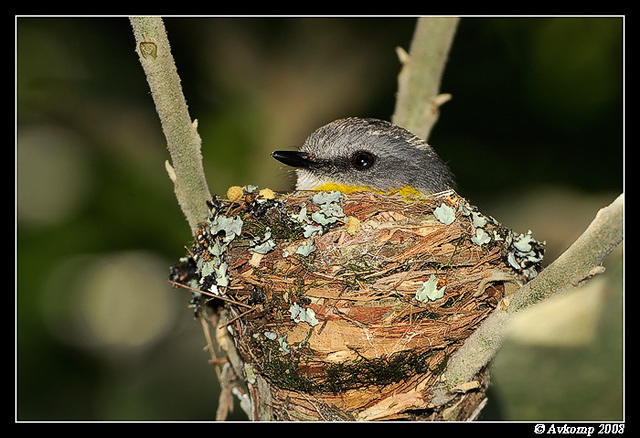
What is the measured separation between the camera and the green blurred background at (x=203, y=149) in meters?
4.75

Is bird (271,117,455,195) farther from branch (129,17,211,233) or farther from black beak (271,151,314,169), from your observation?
branch (129,17,211,233)

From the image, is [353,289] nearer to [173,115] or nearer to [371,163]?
[173,115]

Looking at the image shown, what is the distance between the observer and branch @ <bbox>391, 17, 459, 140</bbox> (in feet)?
15.9

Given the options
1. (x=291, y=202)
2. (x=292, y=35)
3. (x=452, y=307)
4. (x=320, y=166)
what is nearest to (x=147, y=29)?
(x=291, y=202)

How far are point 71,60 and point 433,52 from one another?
260 cm

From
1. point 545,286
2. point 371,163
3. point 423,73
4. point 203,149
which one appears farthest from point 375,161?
point 545,286

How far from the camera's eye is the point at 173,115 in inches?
135

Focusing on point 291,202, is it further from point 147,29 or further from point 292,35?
point 292,35

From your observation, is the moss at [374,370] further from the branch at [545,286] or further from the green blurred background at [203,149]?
the green blurred background at [203,149]

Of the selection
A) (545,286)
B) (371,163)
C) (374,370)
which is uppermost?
(371,163)

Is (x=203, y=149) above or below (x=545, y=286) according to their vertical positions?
above

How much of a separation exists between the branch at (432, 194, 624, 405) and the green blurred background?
216 cm

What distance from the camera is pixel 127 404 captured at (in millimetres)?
5047

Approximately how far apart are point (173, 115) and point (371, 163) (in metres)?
1.58
